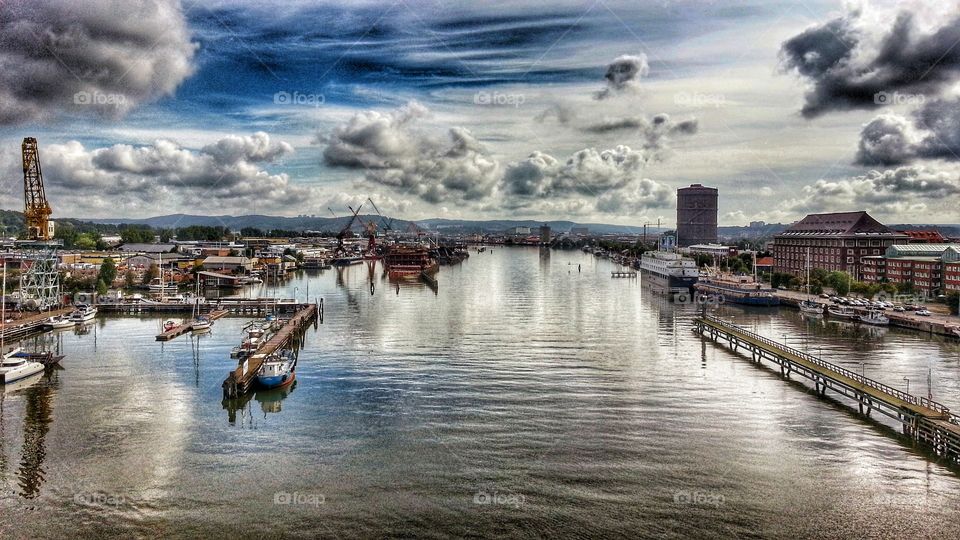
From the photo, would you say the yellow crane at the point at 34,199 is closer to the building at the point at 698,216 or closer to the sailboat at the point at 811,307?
the sailboat at the point at 811,307

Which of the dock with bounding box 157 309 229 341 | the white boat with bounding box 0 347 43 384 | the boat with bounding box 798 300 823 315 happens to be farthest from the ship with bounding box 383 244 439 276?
the white boat with bounding box 0 347 43 384

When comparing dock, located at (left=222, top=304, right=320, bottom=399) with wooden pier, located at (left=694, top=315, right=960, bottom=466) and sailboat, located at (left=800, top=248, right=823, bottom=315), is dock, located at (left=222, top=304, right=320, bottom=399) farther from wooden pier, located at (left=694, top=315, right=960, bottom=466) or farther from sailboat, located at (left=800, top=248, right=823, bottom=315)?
sailboat, located at (left=800, top=248, right=823, bottom=315)

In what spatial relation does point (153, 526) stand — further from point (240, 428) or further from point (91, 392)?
point (91, 392)

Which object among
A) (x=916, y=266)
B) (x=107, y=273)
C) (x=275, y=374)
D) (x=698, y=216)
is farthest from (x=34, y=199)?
(x=698, y=216)

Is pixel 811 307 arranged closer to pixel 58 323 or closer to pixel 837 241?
pixel 837 241

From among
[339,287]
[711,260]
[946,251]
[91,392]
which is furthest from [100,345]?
[711,260]

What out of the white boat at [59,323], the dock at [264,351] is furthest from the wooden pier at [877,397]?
the white boat at [59,323]
